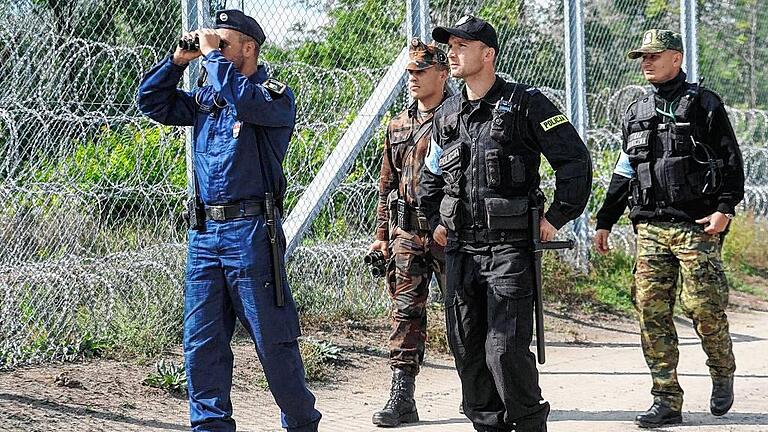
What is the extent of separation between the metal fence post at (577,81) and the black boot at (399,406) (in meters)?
4.49

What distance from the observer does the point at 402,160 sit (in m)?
6.43

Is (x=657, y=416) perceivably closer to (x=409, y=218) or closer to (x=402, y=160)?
(x=409, y=218)

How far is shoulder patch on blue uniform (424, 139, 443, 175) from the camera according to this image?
527cm

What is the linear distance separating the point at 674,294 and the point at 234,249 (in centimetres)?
254

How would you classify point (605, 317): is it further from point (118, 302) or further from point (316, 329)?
point (118, 302)

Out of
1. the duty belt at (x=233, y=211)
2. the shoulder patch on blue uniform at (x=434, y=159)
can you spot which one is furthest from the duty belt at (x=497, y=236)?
the duty belt at (x=233, y=211)

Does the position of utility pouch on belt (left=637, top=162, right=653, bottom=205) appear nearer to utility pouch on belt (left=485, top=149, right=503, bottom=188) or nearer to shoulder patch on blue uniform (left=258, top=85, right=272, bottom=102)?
utility pouch on belt (left=485, top=149, right=503, bottom=188)

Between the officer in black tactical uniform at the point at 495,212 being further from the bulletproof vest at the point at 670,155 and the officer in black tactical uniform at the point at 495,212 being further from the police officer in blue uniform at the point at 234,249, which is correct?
the bulletproof vest at the point at 670,155

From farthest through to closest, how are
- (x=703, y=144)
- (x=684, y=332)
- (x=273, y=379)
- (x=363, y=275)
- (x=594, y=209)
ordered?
1. (x=594, y=209)
2. (x=684, y=332)
3. (x=363, y=275)
4. (x=703, y=144)
5. (x=273, y=379)

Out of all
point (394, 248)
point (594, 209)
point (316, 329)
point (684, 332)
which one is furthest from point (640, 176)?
point (594, 209)

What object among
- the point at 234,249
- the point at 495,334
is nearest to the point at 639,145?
the point at 495,334

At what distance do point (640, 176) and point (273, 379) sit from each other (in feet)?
8.00

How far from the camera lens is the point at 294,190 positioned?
8086mm

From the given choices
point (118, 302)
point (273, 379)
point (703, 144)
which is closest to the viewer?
point (273, 379)
